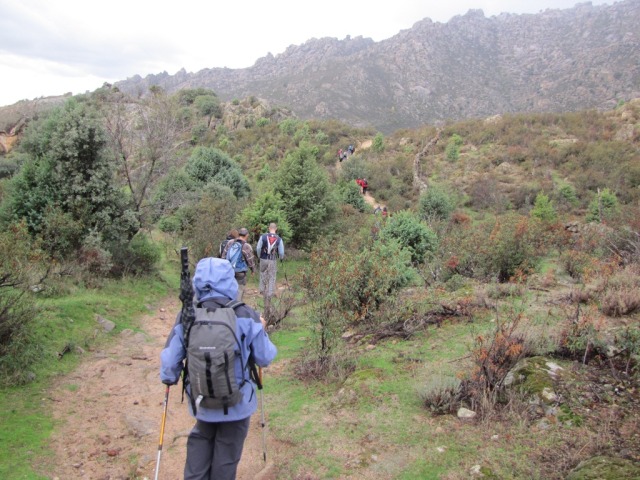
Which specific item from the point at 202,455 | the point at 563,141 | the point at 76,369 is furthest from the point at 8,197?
the point at 563,141

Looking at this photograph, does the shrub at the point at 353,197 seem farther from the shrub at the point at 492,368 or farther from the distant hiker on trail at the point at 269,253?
the shrub at the point at 492,368

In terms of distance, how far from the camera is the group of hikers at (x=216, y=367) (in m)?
2.96

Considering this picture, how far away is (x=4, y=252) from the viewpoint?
5.82 meters

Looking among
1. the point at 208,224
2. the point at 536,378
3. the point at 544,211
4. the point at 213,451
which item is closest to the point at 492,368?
the point at 536,378

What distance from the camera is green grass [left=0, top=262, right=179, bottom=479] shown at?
14.2 ft

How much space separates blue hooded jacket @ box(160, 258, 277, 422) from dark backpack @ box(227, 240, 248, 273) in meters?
4.99

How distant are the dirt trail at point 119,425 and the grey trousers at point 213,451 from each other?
94cm

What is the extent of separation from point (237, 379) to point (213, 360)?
1.14 ft

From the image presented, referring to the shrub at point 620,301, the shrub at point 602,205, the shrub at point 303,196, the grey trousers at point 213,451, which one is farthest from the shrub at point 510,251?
the shrub at point 602,205

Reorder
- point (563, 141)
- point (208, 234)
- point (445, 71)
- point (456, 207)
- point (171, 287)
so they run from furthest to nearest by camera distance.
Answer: point (445, 71)
point (563, 141)
point (456, 207)
point (208, 234)
point (171, 287)

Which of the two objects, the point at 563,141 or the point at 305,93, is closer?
the point at 563,141

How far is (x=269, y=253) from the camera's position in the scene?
30.9ft

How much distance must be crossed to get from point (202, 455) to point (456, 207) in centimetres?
2235

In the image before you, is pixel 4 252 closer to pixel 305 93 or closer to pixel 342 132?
pixel 342 132
